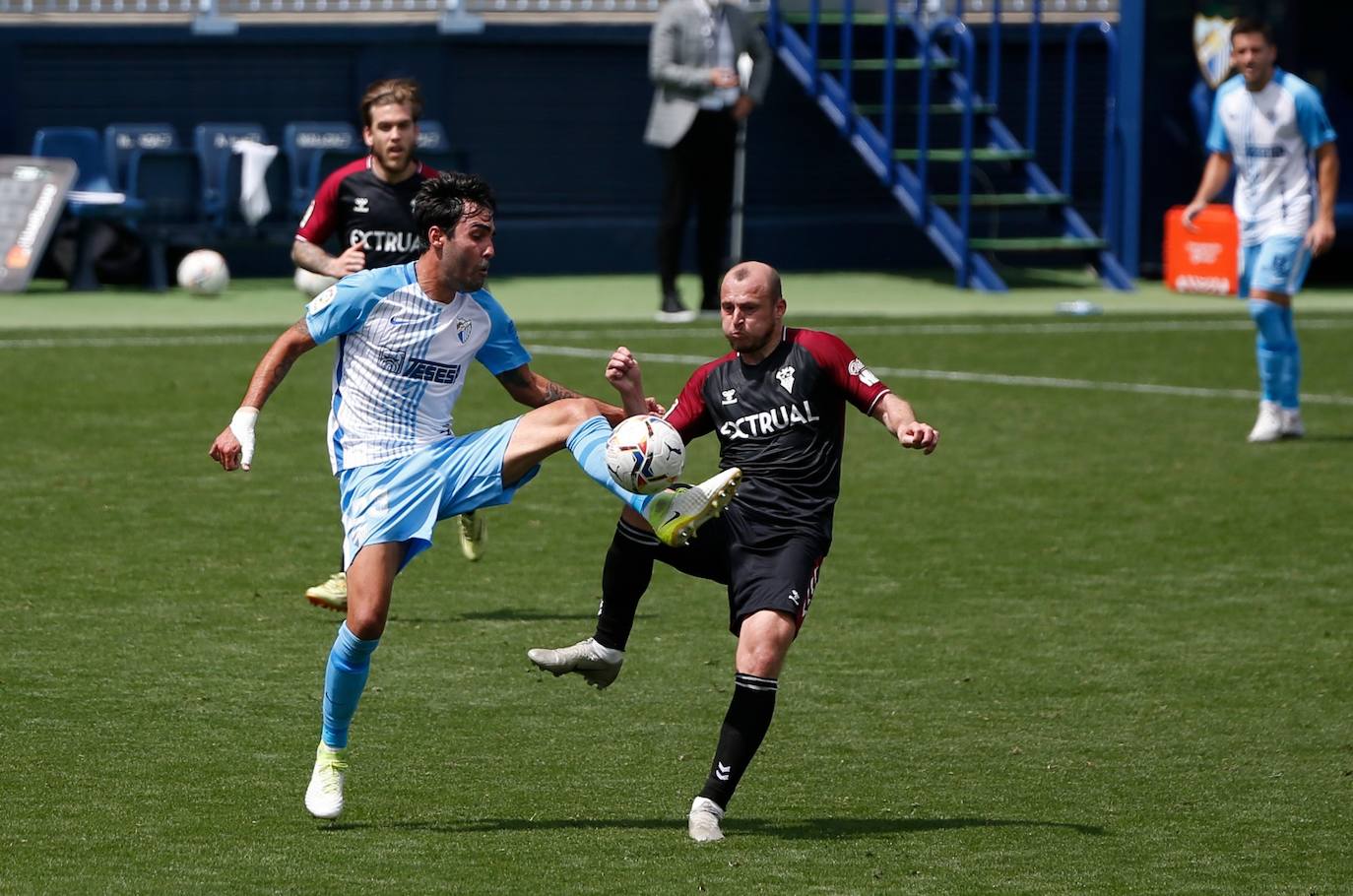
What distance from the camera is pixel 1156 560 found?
1029cm

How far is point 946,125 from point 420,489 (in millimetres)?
18016

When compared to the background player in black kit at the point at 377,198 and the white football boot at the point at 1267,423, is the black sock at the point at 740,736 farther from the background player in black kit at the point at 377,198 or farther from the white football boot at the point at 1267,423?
the white football boot at the point at 1267,423

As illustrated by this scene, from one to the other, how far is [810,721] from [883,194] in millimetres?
16845

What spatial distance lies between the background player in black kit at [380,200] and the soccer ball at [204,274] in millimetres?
11095

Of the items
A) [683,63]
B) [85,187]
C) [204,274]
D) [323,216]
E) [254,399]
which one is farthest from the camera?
[85,187]

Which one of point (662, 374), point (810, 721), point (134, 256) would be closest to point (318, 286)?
point (134, 256)

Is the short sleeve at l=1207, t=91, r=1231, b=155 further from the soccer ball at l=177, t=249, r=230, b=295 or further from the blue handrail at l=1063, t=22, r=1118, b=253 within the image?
the soccer ball at l=177, t=249, r=230, b=295

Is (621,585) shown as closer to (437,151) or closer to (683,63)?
(683,63)

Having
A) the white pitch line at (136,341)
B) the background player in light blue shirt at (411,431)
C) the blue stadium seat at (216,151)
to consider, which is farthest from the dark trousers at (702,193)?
the background player in light blue shirt at (411,431)

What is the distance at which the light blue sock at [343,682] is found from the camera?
245 inches

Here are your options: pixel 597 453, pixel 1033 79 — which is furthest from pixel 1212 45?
pixel 597 453

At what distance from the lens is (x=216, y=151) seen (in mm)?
21656

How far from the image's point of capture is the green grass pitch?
5.98 metres

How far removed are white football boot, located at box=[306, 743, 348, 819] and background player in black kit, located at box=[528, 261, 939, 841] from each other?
0.96 metres
